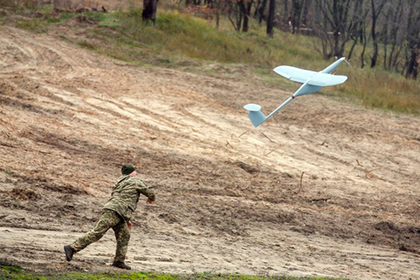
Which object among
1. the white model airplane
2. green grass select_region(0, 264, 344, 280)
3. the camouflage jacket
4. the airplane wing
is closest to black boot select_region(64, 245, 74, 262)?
green grass select_region(0, 264, 344, 280)

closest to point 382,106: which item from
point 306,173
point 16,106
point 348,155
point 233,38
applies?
point 348,155

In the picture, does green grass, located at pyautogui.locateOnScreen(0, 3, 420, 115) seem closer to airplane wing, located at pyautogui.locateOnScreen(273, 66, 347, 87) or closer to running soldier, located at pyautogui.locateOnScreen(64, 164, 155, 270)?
airplane wing, located at pyautogui.locateOnScreen(273, 66, 347, 87)

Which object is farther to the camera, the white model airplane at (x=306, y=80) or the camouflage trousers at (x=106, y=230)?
the white model airplane at (x=306, y=80)

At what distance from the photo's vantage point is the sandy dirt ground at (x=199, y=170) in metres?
10.7

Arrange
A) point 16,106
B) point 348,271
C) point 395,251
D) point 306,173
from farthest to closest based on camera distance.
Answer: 1. point 16,106
2. point 306,173
3. point 395,251
4. point 348,271

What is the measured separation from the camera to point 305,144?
63.4ft

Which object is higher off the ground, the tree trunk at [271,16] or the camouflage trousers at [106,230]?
the tree trunk at [271,16]

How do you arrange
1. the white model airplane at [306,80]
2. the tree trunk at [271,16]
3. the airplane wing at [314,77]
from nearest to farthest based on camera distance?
1. the airplane wing at [314,77]
2. the white model airplane at [306,80]
3. the tree trunk at [271,16]

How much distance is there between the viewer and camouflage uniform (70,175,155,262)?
8594mm

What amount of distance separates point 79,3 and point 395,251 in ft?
82.5

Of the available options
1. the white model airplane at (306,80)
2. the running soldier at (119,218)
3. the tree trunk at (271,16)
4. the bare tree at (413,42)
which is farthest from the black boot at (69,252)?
the tree trunk at (271,16)

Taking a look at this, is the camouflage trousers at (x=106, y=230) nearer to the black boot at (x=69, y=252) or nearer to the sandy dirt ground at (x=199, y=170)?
the black boot at (x=69, y=252)

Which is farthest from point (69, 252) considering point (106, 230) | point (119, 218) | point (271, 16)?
point (271, 16)

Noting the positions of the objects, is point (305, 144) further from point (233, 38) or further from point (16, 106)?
point (233, 38)
